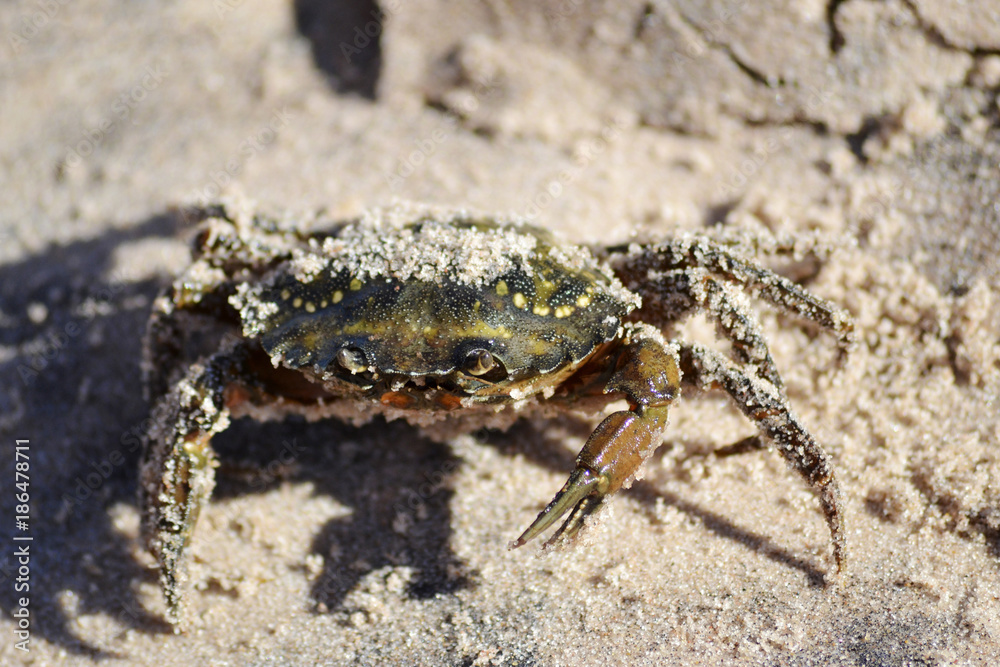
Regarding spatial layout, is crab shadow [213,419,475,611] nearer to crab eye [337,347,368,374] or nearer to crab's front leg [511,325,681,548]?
crab's front leg [511,325,681,548]

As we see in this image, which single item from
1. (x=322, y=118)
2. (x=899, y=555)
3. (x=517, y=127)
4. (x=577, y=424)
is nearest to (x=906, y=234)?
(x=899, y=555)

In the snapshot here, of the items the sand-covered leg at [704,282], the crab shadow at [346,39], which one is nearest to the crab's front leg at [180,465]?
the sand-covered leg at [704,282]

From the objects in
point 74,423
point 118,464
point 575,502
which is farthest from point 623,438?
point 74,423

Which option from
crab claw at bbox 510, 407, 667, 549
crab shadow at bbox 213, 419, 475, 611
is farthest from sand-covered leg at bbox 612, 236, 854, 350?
crab shadow at bbox 213, 419, 475, 611

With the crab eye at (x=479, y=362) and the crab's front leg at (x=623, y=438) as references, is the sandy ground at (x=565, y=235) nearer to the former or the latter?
the crab's front leg at (x=623, y=438)

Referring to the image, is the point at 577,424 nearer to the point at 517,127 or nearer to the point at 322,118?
the point at 517,127

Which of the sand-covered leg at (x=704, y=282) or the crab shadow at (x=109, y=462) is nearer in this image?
the sand-covered leg at (x=704, y=282)

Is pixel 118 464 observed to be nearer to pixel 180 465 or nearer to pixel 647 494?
pixel 180 465
